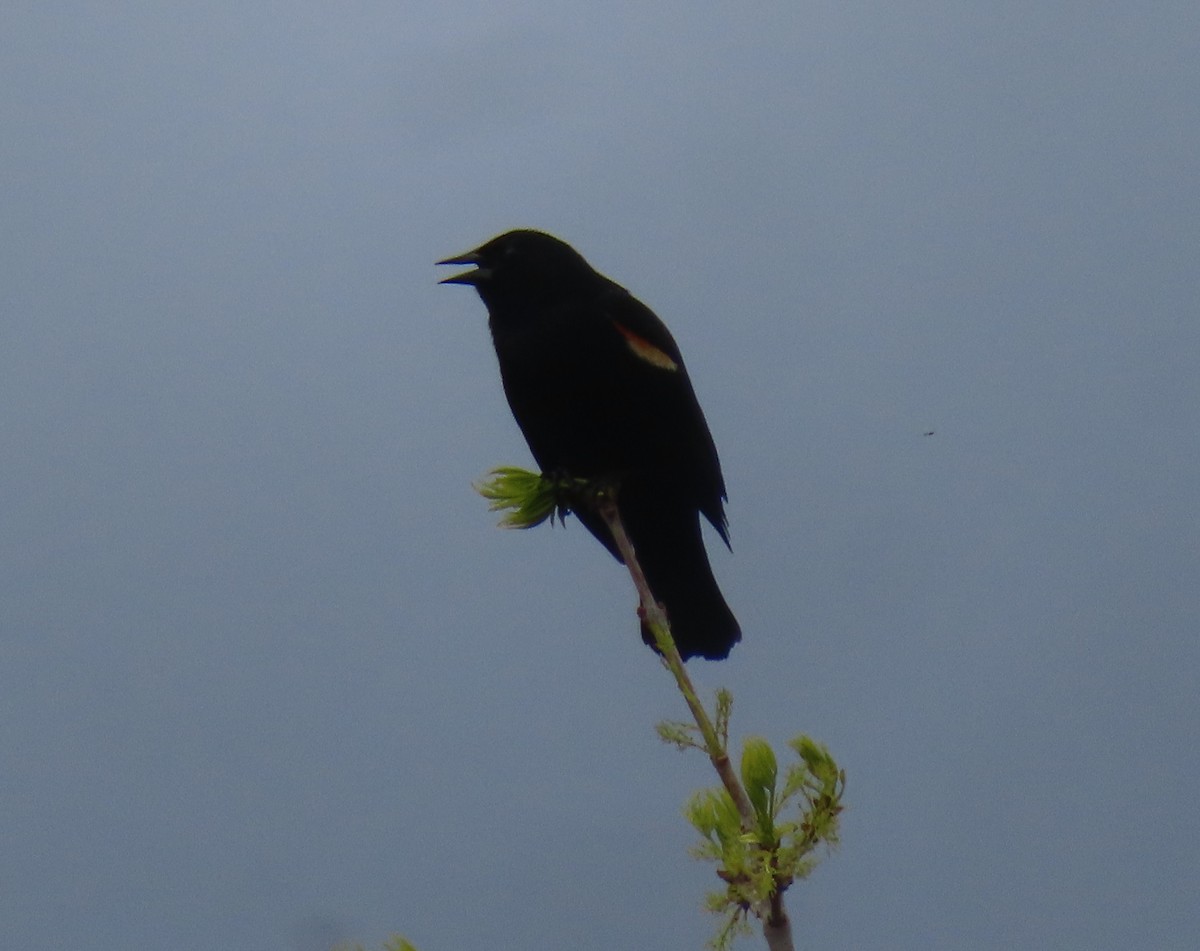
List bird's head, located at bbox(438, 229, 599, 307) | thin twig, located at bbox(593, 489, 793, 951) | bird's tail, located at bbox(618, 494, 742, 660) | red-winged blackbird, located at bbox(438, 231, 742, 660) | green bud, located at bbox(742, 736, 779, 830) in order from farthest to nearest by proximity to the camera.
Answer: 1. bird's head, located at bbox(438, 229, 599, 307)
2. bird's tail, located at bbox(618, 494, 742, 660)
3. red-winged blackbird, located at bbox(438, 231, 742, 660)
4. green bud, located at bbox(742, 736, 779, 830)
5. thin twig, located at bbox(593, 489, 793, 951)

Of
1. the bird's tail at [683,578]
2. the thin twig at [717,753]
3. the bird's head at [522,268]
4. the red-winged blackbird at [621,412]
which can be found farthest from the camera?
the bird's head at [522,268]

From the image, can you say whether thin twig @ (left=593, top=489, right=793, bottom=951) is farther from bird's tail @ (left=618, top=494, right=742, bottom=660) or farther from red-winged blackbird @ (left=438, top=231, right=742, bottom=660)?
bird's tail @ (left=618, top=494, right=742, bottom=660)

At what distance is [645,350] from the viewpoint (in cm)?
287

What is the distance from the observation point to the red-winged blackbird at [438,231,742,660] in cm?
277

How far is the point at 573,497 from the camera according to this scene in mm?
2203

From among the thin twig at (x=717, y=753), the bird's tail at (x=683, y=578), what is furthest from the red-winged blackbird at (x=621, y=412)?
the thin twig at (x=717, y=753)

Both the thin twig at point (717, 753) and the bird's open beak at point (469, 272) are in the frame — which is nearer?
the thin twig at point (717, 753)

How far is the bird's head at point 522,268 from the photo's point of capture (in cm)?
301

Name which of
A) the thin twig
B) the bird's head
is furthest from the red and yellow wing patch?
the thin twig

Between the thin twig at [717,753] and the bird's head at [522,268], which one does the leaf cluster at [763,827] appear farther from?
the bird's head at [522,268]

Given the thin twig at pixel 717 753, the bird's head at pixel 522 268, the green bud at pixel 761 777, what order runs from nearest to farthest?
the thin twig at pixel 717 753, the green bud at pixel 761 777, the bird's head at pixel 522 268

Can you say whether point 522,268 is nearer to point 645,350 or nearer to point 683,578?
point 645,350

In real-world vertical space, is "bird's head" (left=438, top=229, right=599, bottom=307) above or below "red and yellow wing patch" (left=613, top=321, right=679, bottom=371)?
above

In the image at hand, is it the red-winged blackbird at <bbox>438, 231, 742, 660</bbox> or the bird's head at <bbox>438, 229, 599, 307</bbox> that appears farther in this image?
the bird's head at <bbox>438, 229, 599, 307</bbox>
